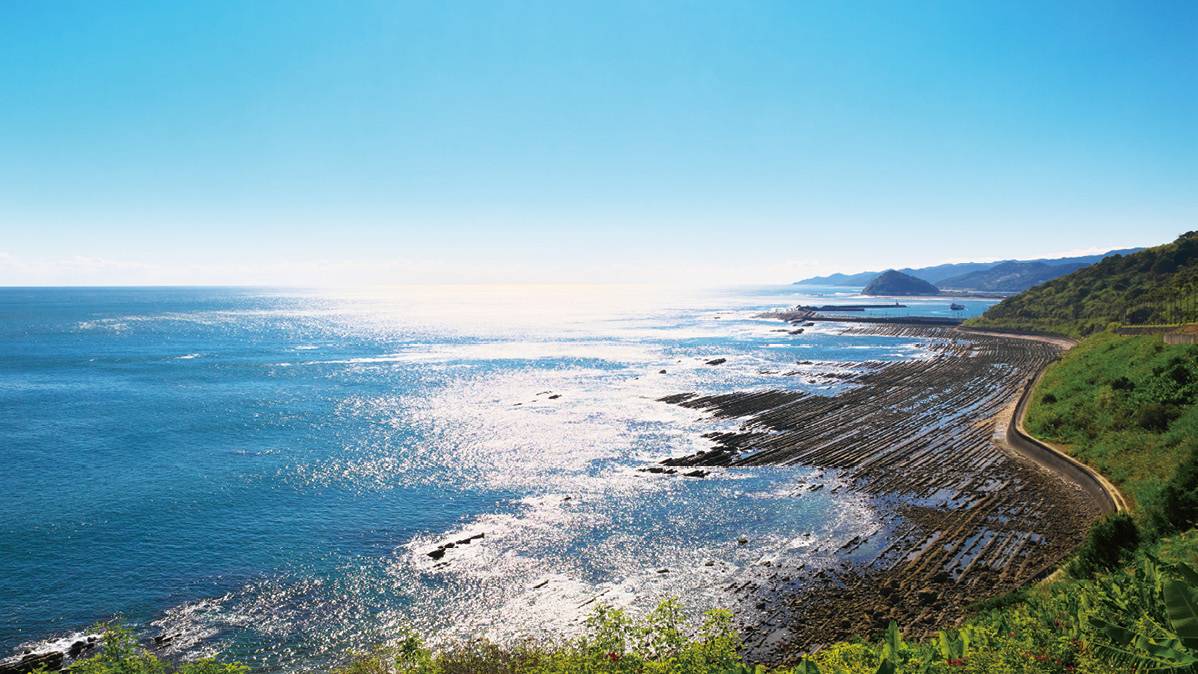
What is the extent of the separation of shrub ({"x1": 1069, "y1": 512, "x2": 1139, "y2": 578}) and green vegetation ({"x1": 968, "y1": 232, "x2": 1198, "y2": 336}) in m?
75.3

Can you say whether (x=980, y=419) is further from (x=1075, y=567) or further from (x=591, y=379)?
(x=591, y=379)

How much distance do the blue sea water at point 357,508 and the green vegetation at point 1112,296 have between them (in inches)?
1918

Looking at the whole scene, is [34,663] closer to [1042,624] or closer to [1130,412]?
[1042,624]

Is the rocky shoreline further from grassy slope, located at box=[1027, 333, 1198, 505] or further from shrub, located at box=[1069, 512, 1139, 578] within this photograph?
shrub, located at box=[1069, 512, 1139, 578]

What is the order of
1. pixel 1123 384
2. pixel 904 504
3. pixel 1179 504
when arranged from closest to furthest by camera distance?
1. pixel 1179 504
2. pixel 904 504
3. pixel 1123 384

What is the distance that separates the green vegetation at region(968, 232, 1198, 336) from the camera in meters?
86.3

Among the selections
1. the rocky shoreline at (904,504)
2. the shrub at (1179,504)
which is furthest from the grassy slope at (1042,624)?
the rocky shoreline at (904,504)

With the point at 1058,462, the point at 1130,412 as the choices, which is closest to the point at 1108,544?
the point at 1058,462

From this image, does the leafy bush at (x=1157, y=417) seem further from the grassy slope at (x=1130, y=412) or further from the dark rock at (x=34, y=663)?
the dark rock at (x=34, y=663)

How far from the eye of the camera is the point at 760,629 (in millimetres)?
23609

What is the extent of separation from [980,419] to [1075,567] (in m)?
40.1

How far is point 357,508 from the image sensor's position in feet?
130

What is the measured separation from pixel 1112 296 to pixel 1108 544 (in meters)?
120

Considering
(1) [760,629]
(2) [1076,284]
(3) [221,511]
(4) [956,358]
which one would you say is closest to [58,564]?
(3) [221,511]
